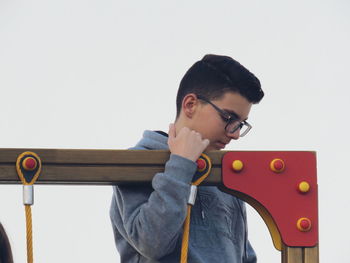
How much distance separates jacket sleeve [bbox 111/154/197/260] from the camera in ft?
4.61

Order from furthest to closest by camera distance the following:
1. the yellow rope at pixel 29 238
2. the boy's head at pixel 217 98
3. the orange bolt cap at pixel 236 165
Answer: the boy's head at pixel 217 98
the orange bolt cap at pixel 236 165
the yellow rope at pixel 29 238

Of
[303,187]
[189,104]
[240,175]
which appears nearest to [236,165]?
[240,175]

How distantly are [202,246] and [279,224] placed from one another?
21cm

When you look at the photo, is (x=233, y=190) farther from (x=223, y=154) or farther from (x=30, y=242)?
(x=30, y=242)

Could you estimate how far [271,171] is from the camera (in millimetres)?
1467

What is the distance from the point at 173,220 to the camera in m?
1.41

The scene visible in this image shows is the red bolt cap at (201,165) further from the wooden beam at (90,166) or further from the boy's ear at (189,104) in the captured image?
the boy's ear at (189,104)

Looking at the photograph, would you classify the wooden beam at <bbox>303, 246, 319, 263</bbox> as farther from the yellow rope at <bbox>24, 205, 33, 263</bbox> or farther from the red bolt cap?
the yellow rope at <bbox>24, 205, 33, 263</bbox>

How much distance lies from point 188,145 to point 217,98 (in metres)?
0.35

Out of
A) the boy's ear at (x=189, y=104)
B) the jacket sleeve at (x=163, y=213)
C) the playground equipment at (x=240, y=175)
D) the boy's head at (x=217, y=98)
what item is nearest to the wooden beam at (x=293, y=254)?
the playground equipment at (x=240, y=175)

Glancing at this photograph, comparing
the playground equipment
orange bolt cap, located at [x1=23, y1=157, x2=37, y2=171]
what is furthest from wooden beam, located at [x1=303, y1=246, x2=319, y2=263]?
orange bolt cap, located at [x1=23, y1=157, x2=37, y2=171]

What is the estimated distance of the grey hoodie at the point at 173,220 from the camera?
1.41m

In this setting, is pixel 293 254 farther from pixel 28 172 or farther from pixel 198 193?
pixel 28 172

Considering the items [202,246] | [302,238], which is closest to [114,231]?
[202,246]
